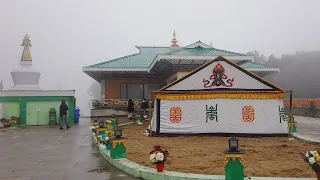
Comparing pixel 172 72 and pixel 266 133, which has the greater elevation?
pixel 172 72

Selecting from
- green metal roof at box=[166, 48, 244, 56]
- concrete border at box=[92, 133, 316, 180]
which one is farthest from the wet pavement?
green metal roof at box=[166, 48, 244, 56]

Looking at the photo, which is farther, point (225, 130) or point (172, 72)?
point (172, 72)

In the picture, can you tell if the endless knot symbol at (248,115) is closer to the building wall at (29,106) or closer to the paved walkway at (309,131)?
the paved walkway at (309,131)

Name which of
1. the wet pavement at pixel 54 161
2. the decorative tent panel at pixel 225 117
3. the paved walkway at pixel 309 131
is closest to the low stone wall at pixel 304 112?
the paved walkway at pixel 309 131

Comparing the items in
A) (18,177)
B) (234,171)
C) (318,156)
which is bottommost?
(18,177)

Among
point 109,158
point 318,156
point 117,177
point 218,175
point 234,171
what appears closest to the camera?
point 318,156

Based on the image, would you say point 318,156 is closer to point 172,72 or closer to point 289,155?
point 289,155

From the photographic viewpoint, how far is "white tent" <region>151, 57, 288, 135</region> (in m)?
13.2

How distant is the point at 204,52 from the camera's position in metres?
19.7

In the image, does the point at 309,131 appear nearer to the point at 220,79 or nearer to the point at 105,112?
the point at 220,79

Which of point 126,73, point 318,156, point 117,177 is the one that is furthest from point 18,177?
point 126,73

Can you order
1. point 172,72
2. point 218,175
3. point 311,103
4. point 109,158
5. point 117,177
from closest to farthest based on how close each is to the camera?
1. point 218,175
2. point 117,177
3. point 109,158
4. point 172,72
5. point 311,103

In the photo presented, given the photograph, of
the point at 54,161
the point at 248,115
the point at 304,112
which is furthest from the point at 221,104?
the point at 304,112

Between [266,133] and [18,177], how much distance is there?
10208 millimetres
